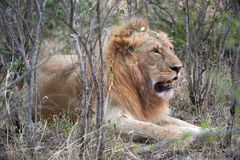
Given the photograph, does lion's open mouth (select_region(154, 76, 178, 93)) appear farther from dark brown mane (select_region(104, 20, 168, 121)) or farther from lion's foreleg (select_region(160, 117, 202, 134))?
lion's foreleg (select_region(160, 117, 202, 134))

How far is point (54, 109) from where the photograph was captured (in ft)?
17.3

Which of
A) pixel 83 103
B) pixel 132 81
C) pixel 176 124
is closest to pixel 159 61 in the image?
pixel 132 81

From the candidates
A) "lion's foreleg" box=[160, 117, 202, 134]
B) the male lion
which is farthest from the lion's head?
"lion's foreleg" box=[160, 117, 202, 134]

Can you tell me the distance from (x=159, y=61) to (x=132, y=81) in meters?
0.26

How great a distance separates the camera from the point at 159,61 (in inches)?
202

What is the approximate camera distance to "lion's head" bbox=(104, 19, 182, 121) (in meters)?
5.07

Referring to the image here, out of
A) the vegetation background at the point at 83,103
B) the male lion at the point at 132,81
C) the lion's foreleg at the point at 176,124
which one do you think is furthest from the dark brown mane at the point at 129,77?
the vegetation background at the point at 83,103

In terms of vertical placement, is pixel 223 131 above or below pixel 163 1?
below

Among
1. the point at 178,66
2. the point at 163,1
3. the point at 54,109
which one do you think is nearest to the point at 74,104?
the point at 54,109

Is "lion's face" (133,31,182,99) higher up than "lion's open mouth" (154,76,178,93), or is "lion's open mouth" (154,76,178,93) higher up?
"lion's face" (133,31,182,99)

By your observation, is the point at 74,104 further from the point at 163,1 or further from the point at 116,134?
the point at 163,1

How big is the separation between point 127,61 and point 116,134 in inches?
25.7

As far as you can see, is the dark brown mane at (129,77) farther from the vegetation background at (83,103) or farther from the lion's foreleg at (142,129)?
the vegetation background at (83,103)

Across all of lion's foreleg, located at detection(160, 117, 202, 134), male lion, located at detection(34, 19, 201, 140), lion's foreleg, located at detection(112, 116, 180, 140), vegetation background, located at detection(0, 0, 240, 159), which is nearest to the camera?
vegetation background, located at detection(0, 0, 240, 159)
